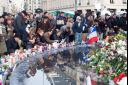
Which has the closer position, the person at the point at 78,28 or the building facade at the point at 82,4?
the person at the point at 78,28

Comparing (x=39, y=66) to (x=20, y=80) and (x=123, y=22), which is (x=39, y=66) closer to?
(x=20, y=80)

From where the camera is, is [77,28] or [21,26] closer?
[21,26]

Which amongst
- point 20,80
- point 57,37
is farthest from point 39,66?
point 57,37

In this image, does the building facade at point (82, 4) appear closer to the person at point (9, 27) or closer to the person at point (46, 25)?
the person at point (46, 25)

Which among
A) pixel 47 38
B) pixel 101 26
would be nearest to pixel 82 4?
pixel 101 26

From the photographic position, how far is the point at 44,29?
1377cm

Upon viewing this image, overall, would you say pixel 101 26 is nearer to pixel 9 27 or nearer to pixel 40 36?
pixel 40 36

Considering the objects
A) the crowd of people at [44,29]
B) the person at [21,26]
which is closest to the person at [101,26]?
the crowd of people at [44,29]

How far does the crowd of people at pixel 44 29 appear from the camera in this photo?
39.9ft

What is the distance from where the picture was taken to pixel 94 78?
21.5 feet

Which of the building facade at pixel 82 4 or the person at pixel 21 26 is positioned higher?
the person at pixel 21 26

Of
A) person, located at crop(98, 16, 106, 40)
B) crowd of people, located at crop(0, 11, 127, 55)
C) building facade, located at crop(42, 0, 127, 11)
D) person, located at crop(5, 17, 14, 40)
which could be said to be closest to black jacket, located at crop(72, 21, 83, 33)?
crowd of people, located at crop(0, 11, 127, 55)

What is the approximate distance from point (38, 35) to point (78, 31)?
9.62 ft

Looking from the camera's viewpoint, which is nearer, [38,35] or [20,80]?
[20,80]
